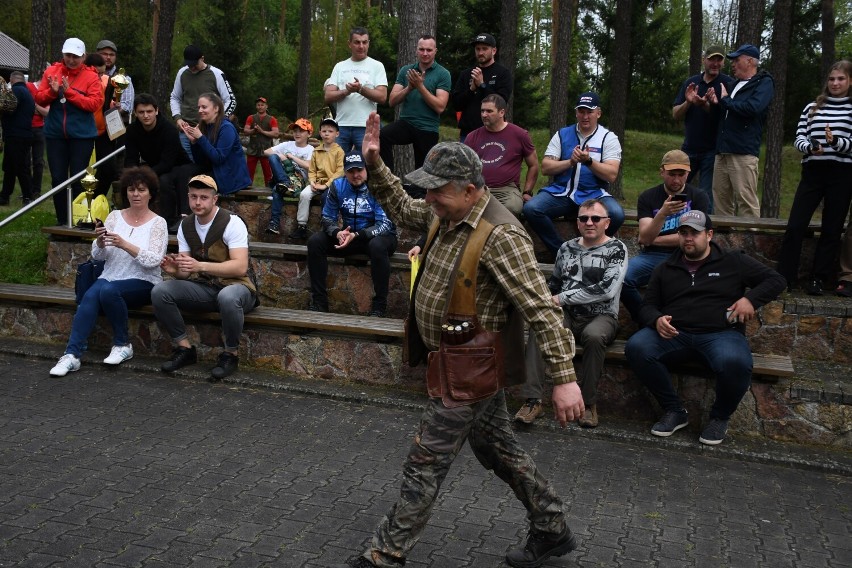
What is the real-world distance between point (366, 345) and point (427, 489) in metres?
3.42

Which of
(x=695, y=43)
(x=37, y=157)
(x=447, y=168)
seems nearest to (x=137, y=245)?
(x=447, y=168)

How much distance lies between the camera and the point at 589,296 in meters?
6.79

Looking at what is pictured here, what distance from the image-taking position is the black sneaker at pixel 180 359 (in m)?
7.45

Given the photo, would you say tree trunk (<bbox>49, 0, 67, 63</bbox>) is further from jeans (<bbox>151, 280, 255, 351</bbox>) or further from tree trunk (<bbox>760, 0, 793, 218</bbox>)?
tree trunk (<bbox>760, 0, 793, 218</bbox>)

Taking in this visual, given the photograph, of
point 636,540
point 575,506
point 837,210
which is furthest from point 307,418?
point 837,210

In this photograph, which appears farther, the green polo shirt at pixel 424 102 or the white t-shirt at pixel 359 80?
the white t-shirt at pixel 359 80

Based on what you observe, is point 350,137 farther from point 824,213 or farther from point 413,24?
point 824,213

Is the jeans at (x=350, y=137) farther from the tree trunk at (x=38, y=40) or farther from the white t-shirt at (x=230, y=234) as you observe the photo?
the tree trunk at (x=38, y=40)

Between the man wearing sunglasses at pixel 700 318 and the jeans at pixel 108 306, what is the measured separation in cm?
421

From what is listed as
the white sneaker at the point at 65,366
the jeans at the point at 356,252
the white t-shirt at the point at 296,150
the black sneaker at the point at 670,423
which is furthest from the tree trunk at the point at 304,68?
the black sneaker at the point at 670,423

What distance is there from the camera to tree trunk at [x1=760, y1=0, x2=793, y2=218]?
57.0ft

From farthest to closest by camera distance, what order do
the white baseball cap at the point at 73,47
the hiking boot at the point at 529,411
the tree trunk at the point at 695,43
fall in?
the tree trunk at the point at 695,43
the white baseball cap at the point at 73,47
the hiking boot at the point at 529,411

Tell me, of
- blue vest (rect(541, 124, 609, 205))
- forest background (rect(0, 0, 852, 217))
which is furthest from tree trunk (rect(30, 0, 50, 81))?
blue vest (rect(541, 124, 609, 205))

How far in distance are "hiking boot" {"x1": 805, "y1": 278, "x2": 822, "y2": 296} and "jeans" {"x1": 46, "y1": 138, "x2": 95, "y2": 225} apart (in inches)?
305
